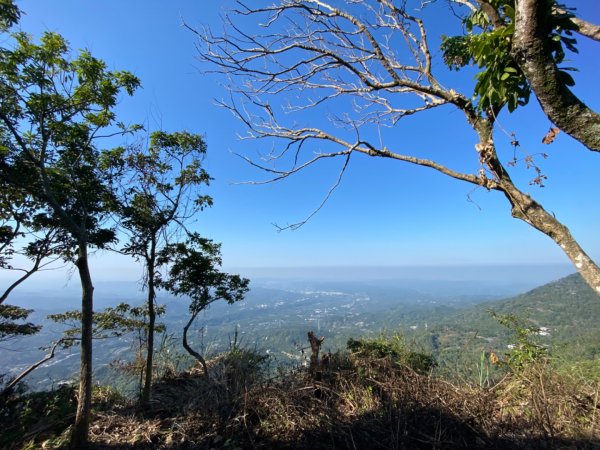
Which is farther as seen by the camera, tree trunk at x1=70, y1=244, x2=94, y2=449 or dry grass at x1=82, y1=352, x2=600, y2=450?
tree trunk at x1=70, y1=244, x2=94, y2=449

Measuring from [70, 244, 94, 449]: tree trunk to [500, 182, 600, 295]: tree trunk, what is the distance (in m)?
5.01

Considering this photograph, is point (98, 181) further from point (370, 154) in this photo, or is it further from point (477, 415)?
point (477, 415)

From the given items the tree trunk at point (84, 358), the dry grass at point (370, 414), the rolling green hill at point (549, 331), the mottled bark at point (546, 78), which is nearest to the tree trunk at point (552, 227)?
the rolling green hill at point (549, 331)

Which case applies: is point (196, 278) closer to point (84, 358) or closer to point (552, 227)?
point (84, 358)

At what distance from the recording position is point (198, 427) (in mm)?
3508

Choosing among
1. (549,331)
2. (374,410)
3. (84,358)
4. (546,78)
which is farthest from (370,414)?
(549,331)

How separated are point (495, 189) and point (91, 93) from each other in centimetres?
571

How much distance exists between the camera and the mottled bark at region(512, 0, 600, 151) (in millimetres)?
1661

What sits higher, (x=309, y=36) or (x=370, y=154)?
(x=309, y=36)

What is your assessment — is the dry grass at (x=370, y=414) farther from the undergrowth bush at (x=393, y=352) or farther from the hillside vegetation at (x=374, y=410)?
the undergrowth bush at (x=393, y=352)

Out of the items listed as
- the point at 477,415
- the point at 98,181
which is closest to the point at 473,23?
the point at 477,415

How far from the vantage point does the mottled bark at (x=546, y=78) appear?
5.45 feet

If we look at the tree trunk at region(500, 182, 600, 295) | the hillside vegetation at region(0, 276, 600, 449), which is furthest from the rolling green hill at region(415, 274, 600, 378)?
the tree trunk at region(500, 182, 600, 295)

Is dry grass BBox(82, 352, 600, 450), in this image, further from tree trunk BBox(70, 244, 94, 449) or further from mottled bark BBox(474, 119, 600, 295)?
mottled bark BBox(474, 119, 600, 295)
